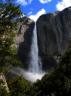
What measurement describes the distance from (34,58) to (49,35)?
5.59 meters

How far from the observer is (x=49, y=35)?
7925 cm

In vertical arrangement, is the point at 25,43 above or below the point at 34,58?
above

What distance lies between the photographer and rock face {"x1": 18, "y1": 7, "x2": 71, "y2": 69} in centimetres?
7731

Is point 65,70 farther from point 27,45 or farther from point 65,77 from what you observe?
point 27,45

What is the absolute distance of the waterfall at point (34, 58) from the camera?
77812mm

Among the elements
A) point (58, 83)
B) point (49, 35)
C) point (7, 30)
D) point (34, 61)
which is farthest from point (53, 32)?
point (7, 30)

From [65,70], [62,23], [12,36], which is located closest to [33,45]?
[62,23]

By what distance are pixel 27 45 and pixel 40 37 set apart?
3.11 m

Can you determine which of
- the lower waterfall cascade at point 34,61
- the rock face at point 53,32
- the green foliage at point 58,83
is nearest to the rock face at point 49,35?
the rock face at point 53,32

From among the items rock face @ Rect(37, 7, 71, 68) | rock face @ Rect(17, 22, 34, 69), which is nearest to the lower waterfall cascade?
rock face @ Rect(17, 22, 34, 69)

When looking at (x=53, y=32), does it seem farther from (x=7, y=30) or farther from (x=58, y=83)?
(x=7, y=30)

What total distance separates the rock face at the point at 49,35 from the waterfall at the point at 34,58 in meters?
0.84

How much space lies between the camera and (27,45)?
7888 centimetres

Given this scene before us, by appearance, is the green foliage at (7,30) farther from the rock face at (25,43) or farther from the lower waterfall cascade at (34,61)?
the rock face at (25,43)
